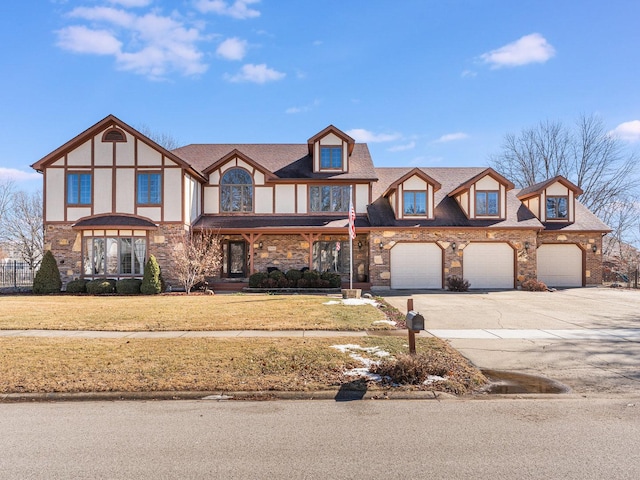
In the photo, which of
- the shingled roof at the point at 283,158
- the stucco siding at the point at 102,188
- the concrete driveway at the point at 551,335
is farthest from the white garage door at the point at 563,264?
the stucco siding at the point at 102,188

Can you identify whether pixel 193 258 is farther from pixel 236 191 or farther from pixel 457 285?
pixel 457 285

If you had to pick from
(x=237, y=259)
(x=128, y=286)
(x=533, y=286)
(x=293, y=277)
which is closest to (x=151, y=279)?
(x=128, y=286)

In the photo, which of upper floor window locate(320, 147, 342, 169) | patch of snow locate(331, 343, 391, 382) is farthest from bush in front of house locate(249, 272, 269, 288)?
patch of snow locate(331, 343, 391, 382)

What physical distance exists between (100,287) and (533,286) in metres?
21.5

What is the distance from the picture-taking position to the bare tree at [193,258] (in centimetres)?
2120

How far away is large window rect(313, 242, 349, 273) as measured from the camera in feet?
84.3

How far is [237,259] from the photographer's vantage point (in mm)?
26141

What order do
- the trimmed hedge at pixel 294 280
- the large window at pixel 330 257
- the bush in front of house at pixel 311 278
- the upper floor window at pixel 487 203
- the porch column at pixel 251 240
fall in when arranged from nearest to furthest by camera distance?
the trimmed hedge at pixel 294 280, the bush in front of house at pixel 311 278, the porch column at pixel 251 240, the upper floor window at pixel 487 203, the large window at pixel 330 257

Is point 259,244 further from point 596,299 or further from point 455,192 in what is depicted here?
point 596,299

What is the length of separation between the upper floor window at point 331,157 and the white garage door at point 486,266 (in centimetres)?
863

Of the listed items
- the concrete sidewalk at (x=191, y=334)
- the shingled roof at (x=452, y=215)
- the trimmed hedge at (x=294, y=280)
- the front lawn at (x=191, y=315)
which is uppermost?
the shingled roof at (x=452, y=215)

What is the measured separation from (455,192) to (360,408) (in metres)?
21.8

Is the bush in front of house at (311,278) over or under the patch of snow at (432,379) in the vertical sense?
over

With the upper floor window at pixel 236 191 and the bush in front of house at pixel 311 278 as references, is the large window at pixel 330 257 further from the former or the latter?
the upper floor window at pixel 236 191
